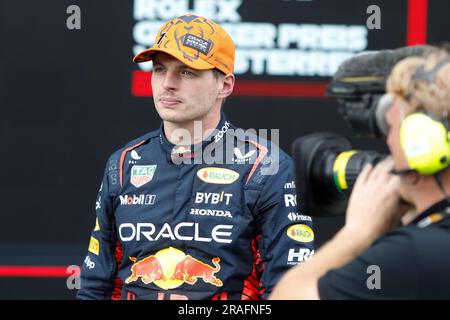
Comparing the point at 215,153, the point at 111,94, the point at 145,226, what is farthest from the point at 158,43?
the point at 111,94

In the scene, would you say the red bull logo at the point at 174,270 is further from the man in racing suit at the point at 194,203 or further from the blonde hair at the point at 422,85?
the blonde hair at the point at 422,85

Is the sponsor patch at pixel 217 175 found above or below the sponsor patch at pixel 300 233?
above

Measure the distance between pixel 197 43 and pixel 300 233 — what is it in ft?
1.96

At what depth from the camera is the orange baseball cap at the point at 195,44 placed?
2463 mm

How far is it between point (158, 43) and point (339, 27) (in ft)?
4.06

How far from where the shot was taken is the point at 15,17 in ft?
11.5

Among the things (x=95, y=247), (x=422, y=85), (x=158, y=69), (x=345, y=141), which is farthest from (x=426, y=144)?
(x=95, y=247)

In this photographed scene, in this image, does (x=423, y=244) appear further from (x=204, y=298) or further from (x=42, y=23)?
(x=42, y=23)

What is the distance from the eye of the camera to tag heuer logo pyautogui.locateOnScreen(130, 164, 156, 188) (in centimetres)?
250

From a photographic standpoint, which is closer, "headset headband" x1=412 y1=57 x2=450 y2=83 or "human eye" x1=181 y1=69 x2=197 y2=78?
"headset headband" x1=412 y1=57 x2=450 y2=83

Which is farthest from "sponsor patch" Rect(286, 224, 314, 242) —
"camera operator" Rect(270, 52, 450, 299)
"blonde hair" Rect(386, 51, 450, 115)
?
"blonde hair" Rect(386, 51, 450, 115)

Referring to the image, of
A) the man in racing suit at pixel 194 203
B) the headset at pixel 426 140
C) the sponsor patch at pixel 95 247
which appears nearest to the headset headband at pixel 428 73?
the headset at pixel 426 140

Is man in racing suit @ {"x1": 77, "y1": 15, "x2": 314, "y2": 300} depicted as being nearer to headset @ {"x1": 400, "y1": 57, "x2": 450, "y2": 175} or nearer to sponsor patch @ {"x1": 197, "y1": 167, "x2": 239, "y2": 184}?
sponsor patch @ {"x1": 197, "y1": 167, "x2": 239, "y2": 184}

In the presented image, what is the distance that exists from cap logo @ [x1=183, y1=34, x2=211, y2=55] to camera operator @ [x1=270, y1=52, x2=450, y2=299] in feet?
2.96
